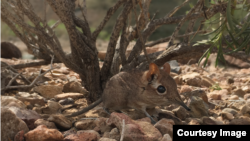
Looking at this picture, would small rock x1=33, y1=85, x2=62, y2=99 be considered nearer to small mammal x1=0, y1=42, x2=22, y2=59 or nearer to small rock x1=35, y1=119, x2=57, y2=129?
small rock x1=35, y1=119, x2=57, y2=129

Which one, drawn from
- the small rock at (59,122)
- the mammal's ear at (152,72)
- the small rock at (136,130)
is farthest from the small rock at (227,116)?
the small rock at (59,122)

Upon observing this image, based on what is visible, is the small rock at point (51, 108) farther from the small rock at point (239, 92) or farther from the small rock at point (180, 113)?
the small rock at point (239, 92)

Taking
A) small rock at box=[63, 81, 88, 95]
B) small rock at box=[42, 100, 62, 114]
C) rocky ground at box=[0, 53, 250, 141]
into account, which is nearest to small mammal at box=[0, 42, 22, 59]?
rocky ground at box=[0, 53, 250, 141]

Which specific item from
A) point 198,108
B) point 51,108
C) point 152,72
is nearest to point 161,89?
point 152,72

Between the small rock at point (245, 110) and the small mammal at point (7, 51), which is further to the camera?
the small mammal at point (7, 51)

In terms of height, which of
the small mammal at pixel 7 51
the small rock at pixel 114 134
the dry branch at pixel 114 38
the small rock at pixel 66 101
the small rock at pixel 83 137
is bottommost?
the small rock at pixel 83 137

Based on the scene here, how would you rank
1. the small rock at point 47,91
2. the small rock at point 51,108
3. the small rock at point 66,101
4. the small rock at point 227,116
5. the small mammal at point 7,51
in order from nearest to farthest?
the small rock at point 227,116, the small rock at point 51,108, the small rock at point 66,101, the small rock at point 47,91, the small mammal at point 7,51

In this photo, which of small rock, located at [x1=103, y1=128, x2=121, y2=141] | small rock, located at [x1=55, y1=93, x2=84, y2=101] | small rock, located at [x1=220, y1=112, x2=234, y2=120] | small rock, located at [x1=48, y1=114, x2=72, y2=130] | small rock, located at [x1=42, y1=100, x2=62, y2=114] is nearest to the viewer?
small rock, located at [x1=103, y1=128, x2=121, y2=141]

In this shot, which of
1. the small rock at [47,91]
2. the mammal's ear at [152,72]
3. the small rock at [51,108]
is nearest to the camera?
the mammal's ear at [152,72]
